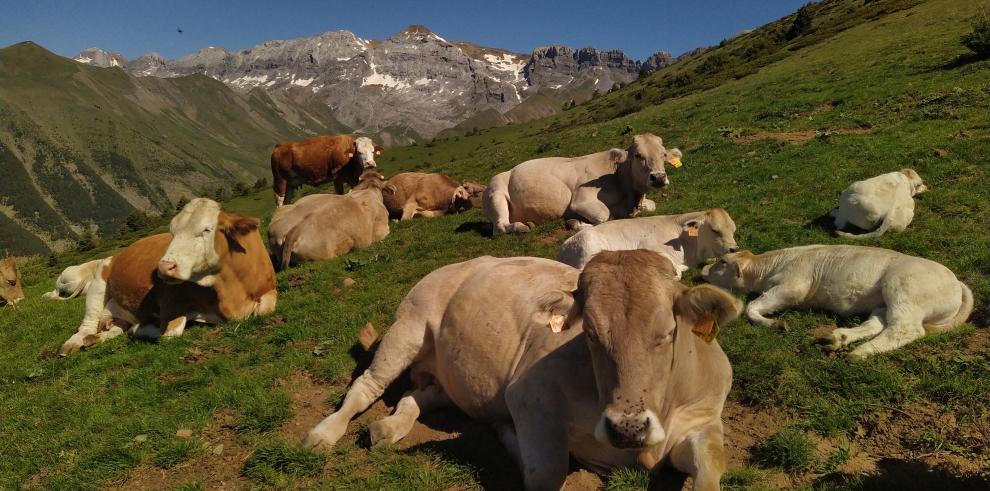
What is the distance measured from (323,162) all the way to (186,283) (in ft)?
42.8

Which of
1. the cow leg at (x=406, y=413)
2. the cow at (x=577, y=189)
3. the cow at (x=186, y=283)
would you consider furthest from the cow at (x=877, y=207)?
the cow at (x=186, y=283)

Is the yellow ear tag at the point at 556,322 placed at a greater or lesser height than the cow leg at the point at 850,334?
greater

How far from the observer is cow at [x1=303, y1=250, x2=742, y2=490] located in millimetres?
3477

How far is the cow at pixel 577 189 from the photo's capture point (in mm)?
12070

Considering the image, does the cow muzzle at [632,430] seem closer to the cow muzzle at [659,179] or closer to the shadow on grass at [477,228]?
the cow muzzle at [659,179]

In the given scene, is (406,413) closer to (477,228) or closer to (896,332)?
(896,332)

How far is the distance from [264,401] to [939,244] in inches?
403

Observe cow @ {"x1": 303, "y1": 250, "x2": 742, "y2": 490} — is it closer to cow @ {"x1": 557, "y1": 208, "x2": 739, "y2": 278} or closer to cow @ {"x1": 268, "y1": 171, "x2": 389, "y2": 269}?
cow @ {"x1": 557, "y1": 208, "x2": 739, "y2": 278}

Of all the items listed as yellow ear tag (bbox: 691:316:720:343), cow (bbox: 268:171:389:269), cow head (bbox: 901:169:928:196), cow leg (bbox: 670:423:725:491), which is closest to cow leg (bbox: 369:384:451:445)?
cow leg (bbox: 670:423:725:491)

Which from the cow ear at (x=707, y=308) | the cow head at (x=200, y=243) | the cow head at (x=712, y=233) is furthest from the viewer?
the cow head at (x=712, y=233)

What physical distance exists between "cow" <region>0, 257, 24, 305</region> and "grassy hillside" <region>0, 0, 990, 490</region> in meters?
0.47

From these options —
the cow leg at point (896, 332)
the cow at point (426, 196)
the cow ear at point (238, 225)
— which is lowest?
the cow leg at point (896, 332)

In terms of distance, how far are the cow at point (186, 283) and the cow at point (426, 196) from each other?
8232mm

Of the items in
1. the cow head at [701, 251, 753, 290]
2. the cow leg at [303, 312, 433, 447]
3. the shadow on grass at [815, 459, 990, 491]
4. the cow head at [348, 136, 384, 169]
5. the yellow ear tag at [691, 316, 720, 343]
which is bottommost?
the shadow on grass at [815, 459, 990, 491]
